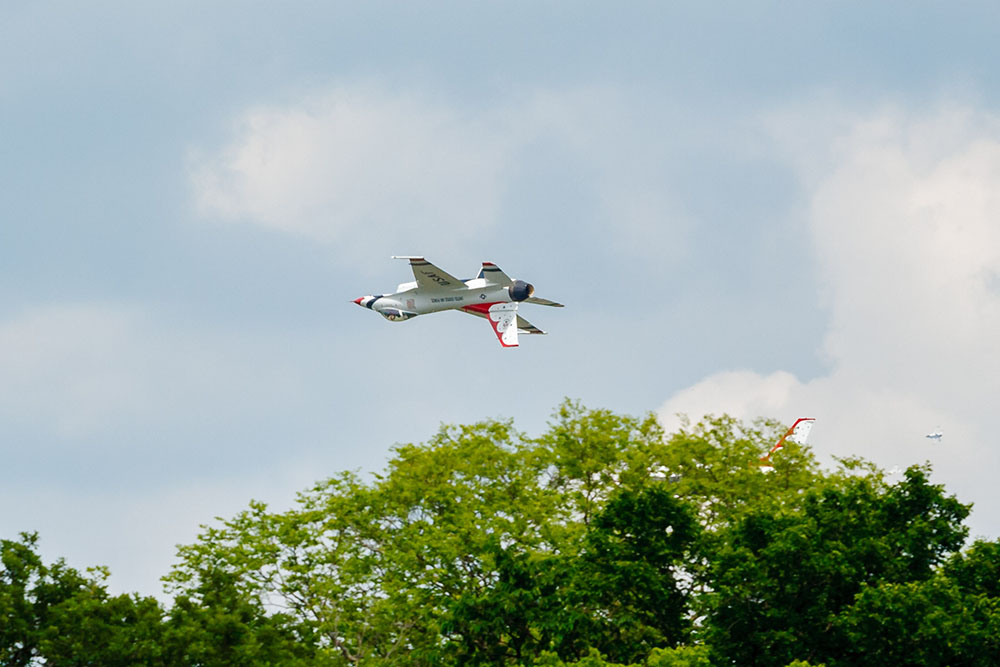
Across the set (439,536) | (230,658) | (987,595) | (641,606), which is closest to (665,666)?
(641,606)

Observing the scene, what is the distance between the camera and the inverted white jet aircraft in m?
57.7

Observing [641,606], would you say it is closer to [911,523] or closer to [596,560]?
[596,560]

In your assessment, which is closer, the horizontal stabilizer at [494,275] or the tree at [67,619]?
the tree at [67,619]

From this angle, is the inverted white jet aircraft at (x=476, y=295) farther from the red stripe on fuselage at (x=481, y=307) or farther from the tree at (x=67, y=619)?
the tree at (x=67, y=619)

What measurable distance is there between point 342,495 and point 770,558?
82.1 feet

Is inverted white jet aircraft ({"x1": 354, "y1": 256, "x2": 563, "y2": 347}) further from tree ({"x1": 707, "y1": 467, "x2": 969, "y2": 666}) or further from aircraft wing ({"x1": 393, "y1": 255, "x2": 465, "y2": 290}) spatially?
tree ({"x1": 707, "y1": 467, "x2": 969, "y2": 666})

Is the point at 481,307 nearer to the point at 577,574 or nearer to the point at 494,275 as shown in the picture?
the point at 494,275

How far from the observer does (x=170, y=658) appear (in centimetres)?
4506

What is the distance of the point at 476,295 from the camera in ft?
191

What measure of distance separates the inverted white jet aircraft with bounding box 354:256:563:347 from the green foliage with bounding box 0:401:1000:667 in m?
6.06

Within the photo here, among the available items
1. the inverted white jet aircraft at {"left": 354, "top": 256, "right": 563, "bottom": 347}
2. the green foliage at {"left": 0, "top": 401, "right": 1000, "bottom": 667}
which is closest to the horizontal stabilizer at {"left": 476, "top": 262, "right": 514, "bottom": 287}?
the inverted white jet aircraft at {"left": 354, "top": 256, "right": 563, "bottom": 347}

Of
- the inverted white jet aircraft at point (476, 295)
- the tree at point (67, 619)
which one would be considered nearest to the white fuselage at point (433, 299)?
the inverted white jet aircraft at point (476, 295)

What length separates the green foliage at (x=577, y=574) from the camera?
40000 mm

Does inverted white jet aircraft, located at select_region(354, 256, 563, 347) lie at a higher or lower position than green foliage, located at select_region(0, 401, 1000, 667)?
higher
